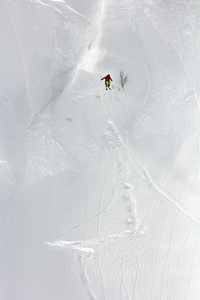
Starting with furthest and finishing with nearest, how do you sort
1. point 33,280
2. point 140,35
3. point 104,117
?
point 140,35, point 104,117, point 33,280

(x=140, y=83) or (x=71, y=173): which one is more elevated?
(x=140, y=83)

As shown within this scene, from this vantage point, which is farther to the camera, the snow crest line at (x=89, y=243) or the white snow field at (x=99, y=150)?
the snow crest line at (x=89, y=243)

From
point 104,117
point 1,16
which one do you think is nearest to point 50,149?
point 104,117

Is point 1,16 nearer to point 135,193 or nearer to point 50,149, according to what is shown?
point 50,149

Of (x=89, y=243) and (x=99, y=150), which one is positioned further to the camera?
(x=99, y=150)

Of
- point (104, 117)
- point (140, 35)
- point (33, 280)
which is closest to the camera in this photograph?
point (33, 280)

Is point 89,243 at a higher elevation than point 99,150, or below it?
below

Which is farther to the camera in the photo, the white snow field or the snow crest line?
the snow crest line

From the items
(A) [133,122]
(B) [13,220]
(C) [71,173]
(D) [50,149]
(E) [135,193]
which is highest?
(A) [133,122]
